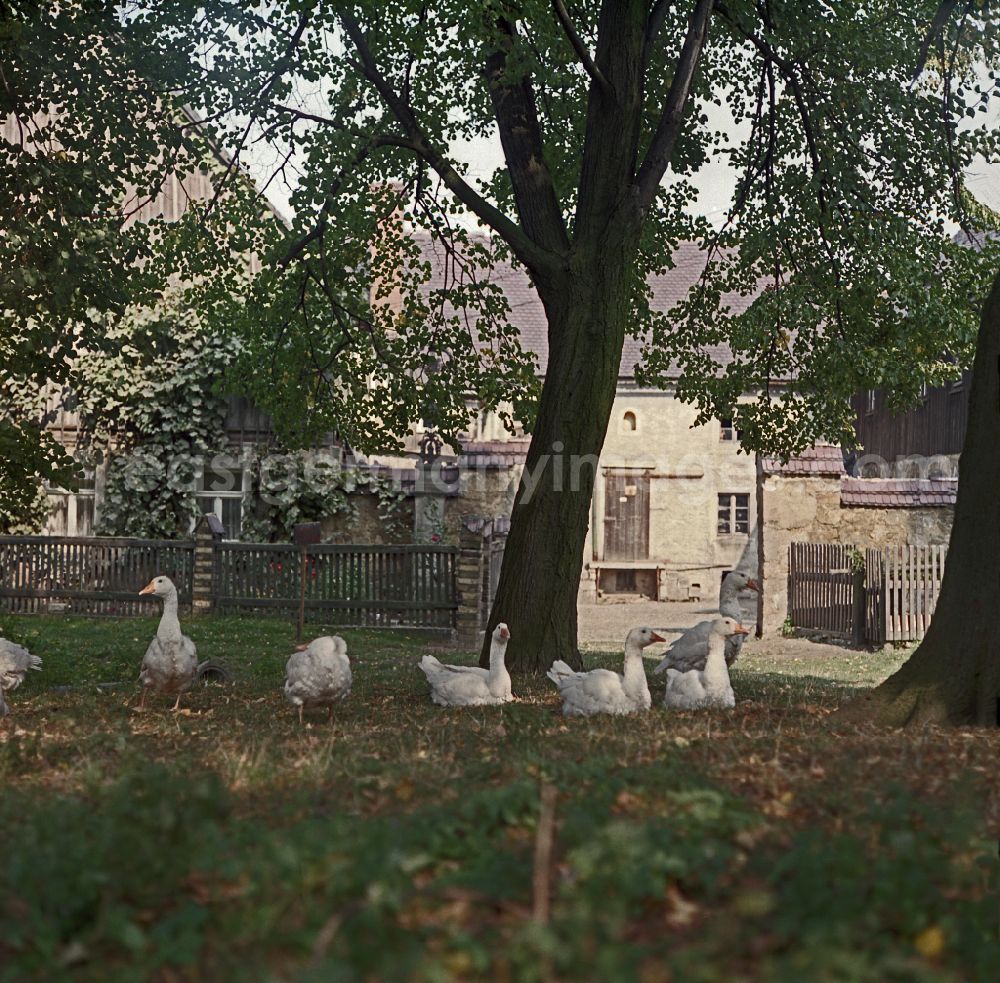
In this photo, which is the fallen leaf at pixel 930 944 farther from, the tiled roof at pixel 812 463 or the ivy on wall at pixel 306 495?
the ivy on wall at pixel 306 495

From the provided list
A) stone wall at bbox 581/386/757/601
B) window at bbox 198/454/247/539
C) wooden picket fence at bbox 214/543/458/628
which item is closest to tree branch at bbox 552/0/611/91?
wooden picket fence at bbox 214/543/458/628

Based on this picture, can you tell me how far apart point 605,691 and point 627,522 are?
72.0 feet

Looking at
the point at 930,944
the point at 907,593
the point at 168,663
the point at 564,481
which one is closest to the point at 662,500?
the point at 907,593

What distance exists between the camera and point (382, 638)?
19.0 metres

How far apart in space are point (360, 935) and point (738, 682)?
9343 mm

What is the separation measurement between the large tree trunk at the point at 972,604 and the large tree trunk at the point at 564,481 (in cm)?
424

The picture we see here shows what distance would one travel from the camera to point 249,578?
2095 cm

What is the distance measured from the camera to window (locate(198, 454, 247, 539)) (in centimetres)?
2592

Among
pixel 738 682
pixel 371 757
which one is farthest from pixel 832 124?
pixel 371 757

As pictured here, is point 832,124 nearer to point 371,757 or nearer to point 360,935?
point 371,757

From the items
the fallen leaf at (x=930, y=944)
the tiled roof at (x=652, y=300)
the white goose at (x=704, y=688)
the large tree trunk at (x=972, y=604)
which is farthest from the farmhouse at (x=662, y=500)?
the fallen leaf at (x=930, y=944)

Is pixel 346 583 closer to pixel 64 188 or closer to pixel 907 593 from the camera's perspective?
pixel 907 593

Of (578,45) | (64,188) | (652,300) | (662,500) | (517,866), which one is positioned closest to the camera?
(517,866)

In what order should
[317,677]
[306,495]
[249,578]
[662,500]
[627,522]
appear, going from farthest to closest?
[627,522] < [662,500] < [306,495] < [249,578] < [317,677]
